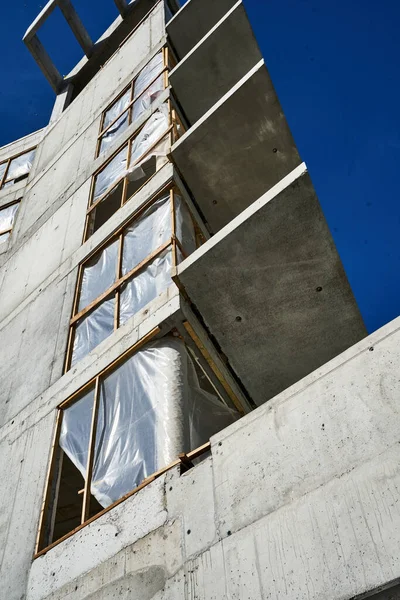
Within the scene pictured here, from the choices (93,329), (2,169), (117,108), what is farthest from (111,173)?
(2,169)

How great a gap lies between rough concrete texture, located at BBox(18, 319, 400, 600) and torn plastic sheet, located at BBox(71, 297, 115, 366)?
3222 mm

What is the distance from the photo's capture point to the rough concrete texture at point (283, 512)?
3906 millimetres

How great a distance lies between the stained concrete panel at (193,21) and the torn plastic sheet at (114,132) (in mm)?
2680

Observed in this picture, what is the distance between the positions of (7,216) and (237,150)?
8.55 metres

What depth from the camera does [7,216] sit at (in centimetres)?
1659

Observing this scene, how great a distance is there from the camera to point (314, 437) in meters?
4.64

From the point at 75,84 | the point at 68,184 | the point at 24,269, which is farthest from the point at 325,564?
the point at 75,84

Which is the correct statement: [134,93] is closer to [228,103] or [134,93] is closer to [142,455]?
[228,103]

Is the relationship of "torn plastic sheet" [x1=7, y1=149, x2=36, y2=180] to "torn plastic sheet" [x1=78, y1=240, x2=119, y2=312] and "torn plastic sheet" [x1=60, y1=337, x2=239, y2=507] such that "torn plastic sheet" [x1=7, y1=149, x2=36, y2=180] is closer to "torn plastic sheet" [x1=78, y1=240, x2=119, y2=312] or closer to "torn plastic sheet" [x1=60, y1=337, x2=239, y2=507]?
"torn plastic sheet" [x1=78, y1=240, x2=119, y2=312]

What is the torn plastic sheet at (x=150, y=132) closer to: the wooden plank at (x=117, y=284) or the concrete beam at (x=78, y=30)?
the wooden plank at (x=117, y=284)

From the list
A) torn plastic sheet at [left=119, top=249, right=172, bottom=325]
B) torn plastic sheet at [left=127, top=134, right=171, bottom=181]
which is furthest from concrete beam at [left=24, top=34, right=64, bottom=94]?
torn plastic sheet at [left=119, top=249, right=172, bottom=325]

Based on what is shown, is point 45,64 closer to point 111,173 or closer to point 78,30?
point 78,30

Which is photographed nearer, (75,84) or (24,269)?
(24,269)

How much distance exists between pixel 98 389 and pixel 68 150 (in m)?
9.98
